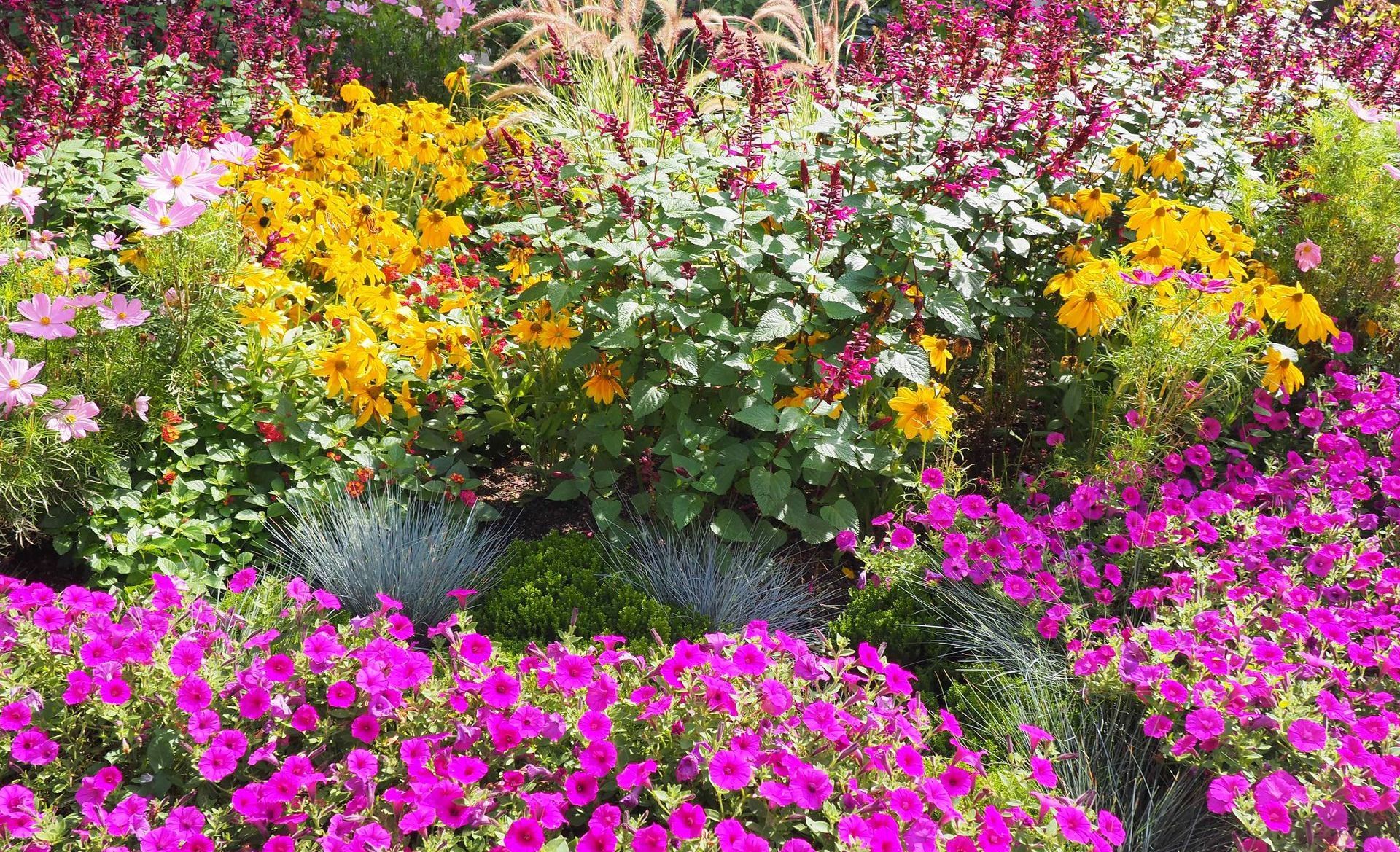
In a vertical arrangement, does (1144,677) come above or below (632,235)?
below

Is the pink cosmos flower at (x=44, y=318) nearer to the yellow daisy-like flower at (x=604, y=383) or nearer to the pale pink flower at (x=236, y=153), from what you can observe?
the pale pink flower at (x=236, y=153)

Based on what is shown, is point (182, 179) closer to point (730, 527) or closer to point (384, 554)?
point (384, 554)

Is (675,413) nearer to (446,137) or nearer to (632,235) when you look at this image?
(632,235)

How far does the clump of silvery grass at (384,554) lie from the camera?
9.27 ft

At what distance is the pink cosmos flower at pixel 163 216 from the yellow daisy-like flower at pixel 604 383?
3.74ft

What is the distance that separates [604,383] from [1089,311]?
143cm

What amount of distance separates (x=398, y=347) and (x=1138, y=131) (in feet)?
9.17

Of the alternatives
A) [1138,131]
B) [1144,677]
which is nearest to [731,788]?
[1144,677]

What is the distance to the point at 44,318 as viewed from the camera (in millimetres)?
2658

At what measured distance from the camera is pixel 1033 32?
441cm

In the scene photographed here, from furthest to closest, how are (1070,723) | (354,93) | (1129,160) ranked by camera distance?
(354,93) → (1129,160) → (1070,723)

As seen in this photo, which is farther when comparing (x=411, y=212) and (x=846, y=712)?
(x=411, y=212)

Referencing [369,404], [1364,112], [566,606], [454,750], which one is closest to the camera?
[454,750]

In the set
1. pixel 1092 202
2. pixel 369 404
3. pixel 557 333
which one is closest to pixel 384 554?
pixel 369 404
